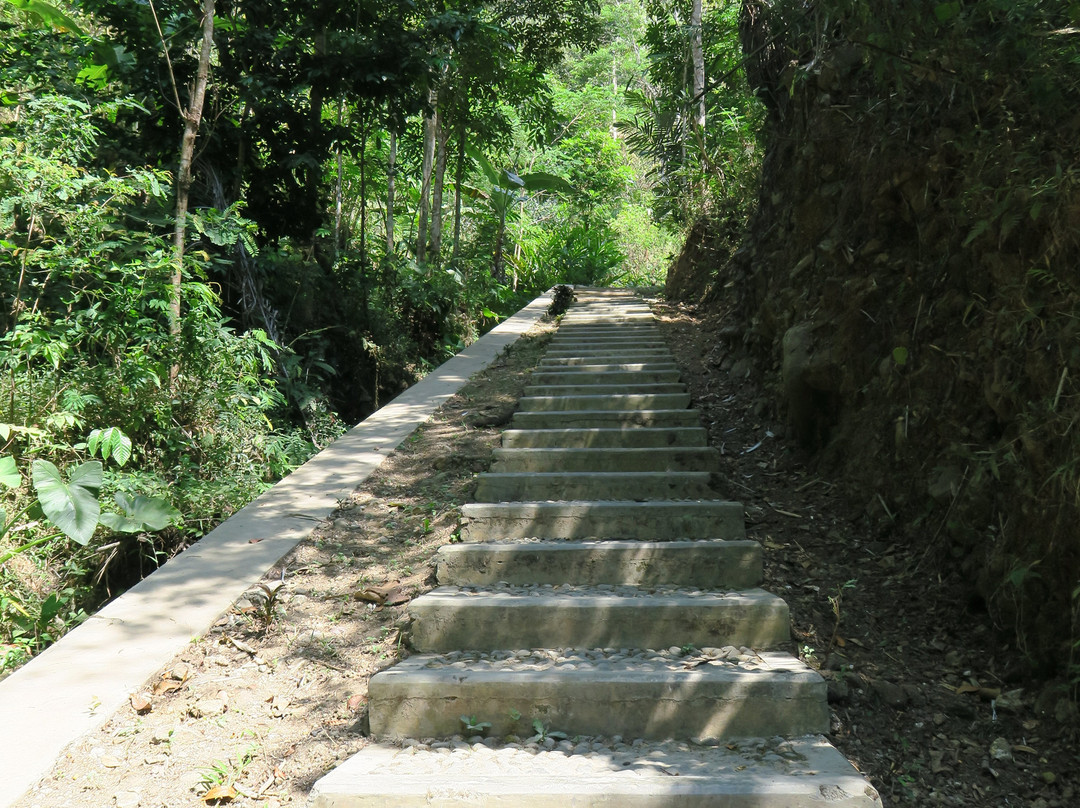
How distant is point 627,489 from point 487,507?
2.49 feet

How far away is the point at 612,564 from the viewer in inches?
127

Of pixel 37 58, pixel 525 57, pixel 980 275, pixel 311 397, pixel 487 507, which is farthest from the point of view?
pixel 525 57

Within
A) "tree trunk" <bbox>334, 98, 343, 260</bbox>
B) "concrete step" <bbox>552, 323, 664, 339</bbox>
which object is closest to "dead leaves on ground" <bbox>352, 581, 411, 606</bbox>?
"concrete step" <bbox>552, 323, 664, 339</bbox>

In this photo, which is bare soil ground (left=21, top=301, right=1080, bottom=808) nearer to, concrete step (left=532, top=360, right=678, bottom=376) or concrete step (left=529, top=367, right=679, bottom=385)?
concrete step (left=529, top=367, right=679, bottom=385)

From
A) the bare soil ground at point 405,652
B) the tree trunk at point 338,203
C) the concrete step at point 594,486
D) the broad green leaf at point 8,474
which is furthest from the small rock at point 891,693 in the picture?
Answer: the tree trunk at point 338,203

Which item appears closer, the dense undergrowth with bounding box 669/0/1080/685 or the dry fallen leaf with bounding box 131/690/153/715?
the dry fallen leaf with bounding box 131/690/153/715

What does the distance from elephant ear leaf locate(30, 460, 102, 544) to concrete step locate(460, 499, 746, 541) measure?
4.83 feet

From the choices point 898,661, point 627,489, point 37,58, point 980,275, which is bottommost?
point 898,661

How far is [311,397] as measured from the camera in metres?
7.17

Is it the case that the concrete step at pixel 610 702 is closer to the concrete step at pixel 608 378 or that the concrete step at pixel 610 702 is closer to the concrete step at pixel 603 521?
the concrete step at pixel 603 521

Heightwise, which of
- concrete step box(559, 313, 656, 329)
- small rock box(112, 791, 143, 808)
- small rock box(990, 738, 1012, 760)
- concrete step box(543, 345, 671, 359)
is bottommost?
small rock box(990, 738, 1012, 760)

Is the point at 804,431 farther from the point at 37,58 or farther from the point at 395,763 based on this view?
the point at 37,58

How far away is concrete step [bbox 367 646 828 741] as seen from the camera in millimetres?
2406

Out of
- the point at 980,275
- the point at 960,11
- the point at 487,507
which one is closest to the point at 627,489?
the point at 487,507
